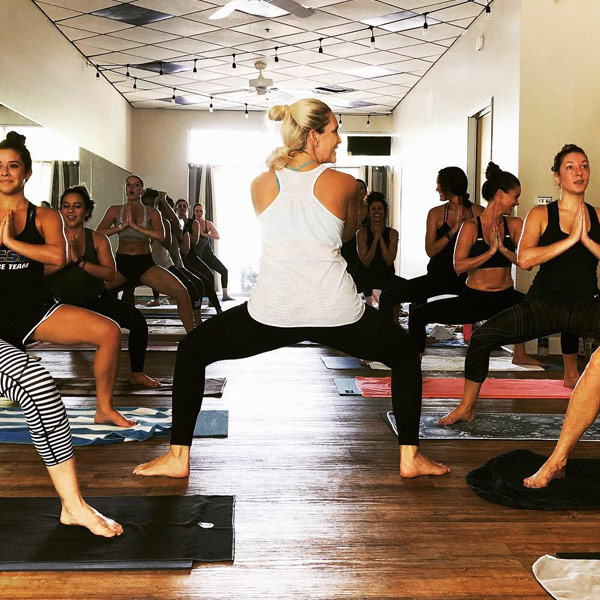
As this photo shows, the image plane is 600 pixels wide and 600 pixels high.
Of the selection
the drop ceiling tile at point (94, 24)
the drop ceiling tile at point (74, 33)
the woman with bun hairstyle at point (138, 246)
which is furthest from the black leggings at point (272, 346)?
the drop ceiling tile at point (74, 33)

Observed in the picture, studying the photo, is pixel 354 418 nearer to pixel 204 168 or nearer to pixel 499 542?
pixel 499 542

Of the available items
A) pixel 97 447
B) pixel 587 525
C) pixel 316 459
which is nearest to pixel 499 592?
pixel 587 525

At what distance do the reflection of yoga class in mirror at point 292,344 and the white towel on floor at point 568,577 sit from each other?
0.11ft

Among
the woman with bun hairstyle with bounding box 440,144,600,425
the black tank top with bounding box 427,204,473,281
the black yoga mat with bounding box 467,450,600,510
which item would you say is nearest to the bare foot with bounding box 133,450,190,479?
the black yoga mat with bounding box 467,450,600,510

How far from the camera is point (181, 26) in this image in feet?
24.9

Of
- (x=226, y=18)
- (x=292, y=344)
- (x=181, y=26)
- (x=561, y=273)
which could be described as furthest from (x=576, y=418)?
(x=181, y=26)

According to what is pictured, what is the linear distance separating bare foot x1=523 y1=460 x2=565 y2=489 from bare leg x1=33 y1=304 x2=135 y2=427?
1684mm

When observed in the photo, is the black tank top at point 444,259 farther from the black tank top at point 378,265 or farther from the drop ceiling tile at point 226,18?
the drop ceiling tile at point 226,18

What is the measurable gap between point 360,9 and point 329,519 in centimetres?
580

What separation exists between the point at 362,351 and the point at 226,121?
10.6 meters

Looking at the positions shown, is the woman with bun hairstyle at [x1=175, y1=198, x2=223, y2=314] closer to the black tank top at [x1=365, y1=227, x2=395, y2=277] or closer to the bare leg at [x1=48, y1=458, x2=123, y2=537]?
the black tank top at [x1=365, y1=227, x2=395, y2=277]

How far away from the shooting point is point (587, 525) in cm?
216

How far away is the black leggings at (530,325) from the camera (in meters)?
3.06

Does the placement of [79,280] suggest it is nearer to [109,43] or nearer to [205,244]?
[109,43]
